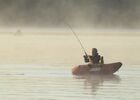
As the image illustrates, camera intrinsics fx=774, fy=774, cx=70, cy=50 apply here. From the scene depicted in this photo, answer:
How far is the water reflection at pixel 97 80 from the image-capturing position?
2517 cm

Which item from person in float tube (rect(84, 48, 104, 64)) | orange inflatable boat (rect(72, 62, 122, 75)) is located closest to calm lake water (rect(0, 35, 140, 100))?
orange inflatable boat (rect(72, 62, 122, 75))

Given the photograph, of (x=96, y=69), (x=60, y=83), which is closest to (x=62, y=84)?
(x=60, y=83)

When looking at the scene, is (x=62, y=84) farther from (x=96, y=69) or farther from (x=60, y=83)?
(x=96, y=69)

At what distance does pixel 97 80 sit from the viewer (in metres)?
27.6

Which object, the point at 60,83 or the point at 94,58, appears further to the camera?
the point at 94,58

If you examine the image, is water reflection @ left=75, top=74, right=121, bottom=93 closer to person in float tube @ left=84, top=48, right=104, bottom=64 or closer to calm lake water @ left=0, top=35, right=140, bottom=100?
calm lake water @ left=0, top=35, right=140, bottom=100

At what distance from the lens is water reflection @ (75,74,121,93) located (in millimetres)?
25166

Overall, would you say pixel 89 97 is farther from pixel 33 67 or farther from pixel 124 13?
pixel 124 13

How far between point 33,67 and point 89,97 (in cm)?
1085

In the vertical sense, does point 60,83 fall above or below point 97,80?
below

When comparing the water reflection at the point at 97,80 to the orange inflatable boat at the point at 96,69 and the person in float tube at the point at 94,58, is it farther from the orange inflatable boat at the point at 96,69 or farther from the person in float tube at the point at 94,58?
the person in float tube at the point at 94,58

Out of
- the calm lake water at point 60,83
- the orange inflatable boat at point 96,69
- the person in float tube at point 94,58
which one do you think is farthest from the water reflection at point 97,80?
the person in float tube at point 94,58

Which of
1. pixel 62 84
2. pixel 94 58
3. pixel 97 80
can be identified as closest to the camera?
pixel 62 84

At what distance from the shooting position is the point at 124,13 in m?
91.2
